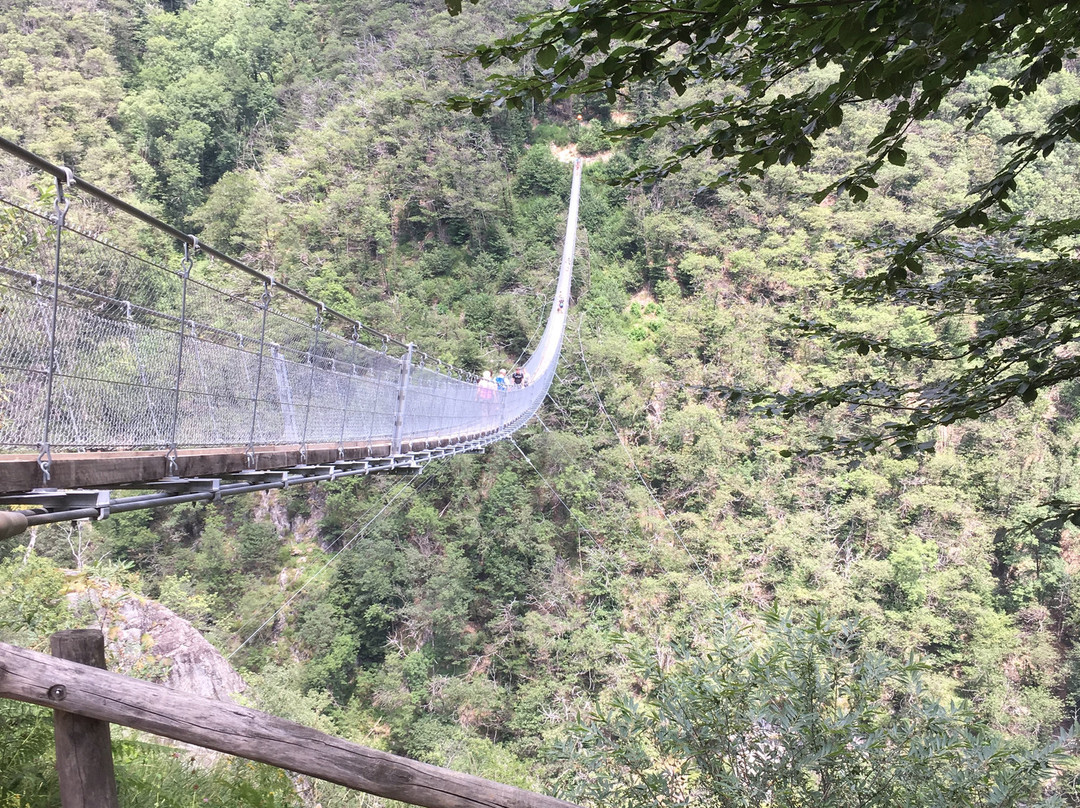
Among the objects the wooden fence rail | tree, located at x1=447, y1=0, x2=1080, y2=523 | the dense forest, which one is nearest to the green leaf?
tree, located at x1=447, y1=0, x2=1080, y2=523

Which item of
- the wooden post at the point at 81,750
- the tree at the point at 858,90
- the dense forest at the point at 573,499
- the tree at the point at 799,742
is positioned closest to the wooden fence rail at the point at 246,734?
the wooden post at the point at 81,750

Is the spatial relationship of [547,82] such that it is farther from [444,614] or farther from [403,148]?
[403,148]

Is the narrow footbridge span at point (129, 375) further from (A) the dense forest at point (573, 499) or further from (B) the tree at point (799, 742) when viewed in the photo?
(B) the tree at point (799, 742)

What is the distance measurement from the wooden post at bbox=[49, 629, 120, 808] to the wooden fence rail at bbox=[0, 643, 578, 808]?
75mm

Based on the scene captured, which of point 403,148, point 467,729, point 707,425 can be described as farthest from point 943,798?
point 403,148

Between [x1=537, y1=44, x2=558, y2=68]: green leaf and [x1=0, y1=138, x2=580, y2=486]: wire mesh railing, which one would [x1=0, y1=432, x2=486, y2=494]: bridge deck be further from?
[x1=537, y1=44, x2=558, y2=68]: green leaf

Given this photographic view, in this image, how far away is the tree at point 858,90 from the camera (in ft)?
2.32

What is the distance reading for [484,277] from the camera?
15.9 meters

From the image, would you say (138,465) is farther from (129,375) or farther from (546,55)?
(546,55)

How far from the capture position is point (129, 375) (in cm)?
150

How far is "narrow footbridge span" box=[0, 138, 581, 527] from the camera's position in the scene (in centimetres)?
116

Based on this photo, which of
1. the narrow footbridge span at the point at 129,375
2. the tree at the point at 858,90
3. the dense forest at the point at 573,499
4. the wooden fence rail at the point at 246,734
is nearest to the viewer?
the tree at the point at 858,90

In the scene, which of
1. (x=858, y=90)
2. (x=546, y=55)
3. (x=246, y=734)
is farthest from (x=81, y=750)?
(x=858, y=90)

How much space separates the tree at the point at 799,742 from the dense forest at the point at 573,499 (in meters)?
0.02
